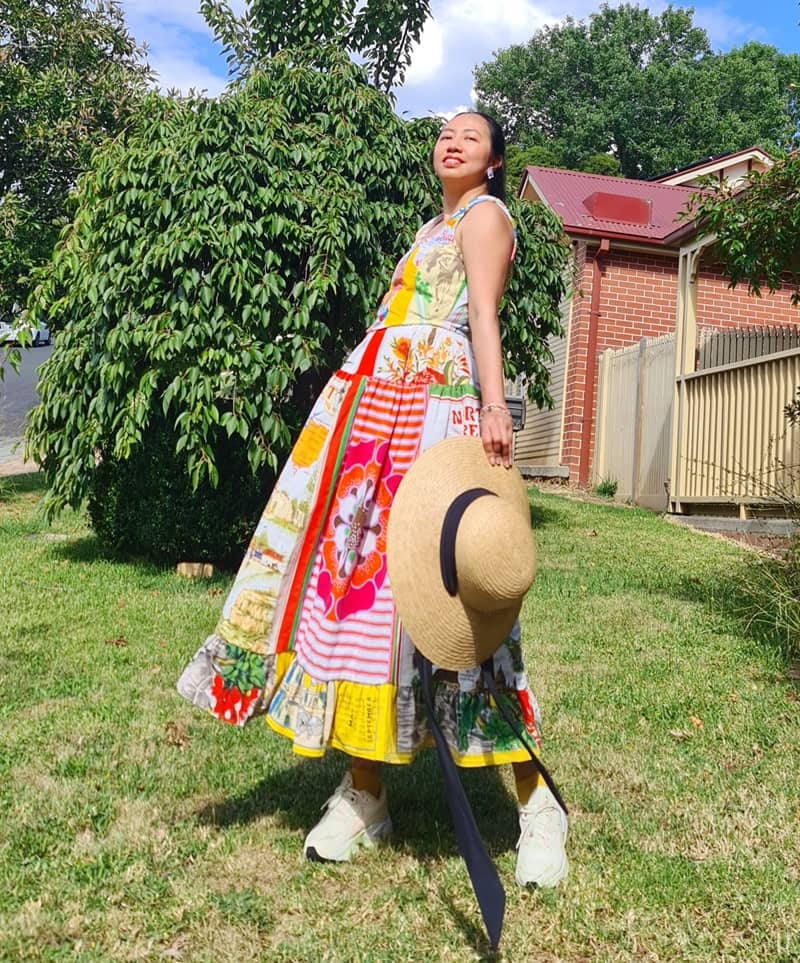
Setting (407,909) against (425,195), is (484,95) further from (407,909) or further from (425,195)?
(407,909)

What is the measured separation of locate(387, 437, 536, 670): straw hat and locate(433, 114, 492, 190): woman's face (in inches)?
33.8

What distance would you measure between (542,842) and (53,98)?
38.0ft

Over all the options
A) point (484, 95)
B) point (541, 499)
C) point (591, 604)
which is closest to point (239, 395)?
point (591, 604)

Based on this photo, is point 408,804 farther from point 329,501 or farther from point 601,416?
point 601,416

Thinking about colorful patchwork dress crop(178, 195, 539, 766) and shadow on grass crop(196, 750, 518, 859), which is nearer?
colorful patchwork dress crop(178, 195, 539, 766)

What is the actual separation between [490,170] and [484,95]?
158 ft

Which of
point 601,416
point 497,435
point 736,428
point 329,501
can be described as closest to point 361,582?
point 329,501

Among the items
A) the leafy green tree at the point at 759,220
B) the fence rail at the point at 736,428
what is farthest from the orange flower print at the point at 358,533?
the fence rail at the point at 736,428

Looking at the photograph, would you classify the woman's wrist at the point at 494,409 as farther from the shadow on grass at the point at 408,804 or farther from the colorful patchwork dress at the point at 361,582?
the shadow on grass at the point at 408,804

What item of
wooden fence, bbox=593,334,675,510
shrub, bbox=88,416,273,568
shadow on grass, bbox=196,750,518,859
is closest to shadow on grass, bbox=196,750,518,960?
shadow on grass, bbox=196,750,518,859

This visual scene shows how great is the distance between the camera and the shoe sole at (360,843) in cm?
290

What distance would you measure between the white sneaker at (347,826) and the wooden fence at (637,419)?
9367 millimetres

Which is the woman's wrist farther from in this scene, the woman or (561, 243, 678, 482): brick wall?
(561, 243, 678, 482): brick wall

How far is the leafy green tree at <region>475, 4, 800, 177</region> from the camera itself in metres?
42.3
